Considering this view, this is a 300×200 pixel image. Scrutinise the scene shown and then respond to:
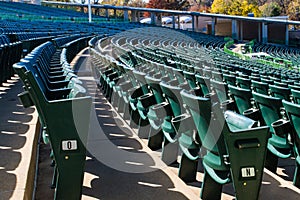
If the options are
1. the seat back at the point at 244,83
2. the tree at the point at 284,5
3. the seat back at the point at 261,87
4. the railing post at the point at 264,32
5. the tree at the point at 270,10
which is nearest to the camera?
the seat back at the point at 261,87

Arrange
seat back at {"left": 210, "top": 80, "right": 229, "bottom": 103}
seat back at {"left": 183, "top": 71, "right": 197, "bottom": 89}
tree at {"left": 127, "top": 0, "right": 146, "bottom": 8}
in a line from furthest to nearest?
tree at {"left": 127, "top": 0, "right": 146, "bottom": 8} < seat back at {"left": 183, "top": 71, "right": 197, "bottom": 89} < seat back at {"left": 210, "top": 80, "right": 229, "bottom": 103}

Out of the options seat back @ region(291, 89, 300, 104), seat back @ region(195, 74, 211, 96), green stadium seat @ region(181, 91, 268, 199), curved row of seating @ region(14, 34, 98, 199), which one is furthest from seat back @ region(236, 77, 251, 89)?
curved row of seating @ region(14, 34, 98, 199)

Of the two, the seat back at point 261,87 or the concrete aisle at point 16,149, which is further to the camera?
the seat back at point 261,87

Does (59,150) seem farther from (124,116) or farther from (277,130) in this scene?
(124,116)

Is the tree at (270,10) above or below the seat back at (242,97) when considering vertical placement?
above

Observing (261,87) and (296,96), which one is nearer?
(296,96)

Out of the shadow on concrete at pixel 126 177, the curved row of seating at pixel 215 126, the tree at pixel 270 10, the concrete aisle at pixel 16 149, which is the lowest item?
the shadow on concrete at pixel 126 177

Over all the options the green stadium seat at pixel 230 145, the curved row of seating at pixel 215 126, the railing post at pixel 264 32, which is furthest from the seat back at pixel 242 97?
the railing post at pixel 264 32

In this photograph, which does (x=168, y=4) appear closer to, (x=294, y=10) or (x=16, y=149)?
(x=294, y=10)

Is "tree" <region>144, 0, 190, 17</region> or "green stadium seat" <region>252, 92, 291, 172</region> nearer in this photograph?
"green stadium seat" <region>252, 92, 291, 172</region>

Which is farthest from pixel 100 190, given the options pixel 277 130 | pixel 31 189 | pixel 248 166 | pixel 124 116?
pixel 124 116

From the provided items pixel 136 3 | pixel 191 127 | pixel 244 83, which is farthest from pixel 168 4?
pixel 191 127

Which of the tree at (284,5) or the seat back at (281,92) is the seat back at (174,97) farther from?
the tree at (284,5)

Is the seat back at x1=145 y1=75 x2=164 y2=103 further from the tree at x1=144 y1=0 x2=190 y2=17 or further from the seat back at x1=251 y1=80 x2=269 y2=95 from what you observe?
the tree at x1=144 y1=0 x2=190 y2=17
